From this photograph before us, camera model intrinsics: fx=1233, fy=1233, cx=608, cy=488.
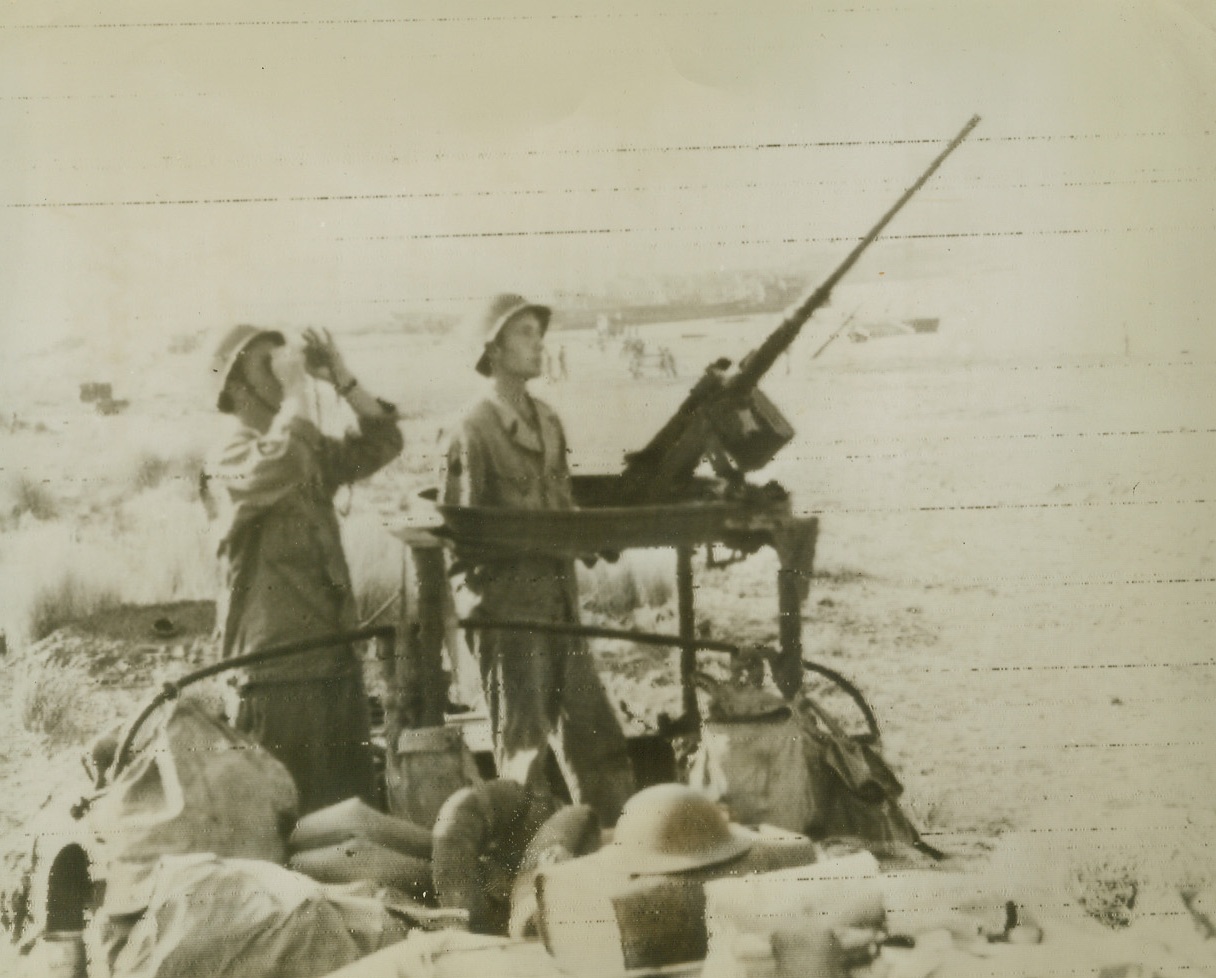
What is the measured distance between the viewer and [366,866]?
7.04 ft

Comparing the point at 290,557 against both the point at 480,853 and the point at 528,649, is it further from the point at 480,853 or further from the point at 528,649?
the point at 480,853

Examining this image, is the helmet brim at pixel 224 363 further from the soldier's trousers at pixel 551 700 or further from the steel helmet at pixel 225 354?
the soldier's trousers at pixel 551 700

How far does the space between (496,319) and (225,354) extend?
49 centimetres

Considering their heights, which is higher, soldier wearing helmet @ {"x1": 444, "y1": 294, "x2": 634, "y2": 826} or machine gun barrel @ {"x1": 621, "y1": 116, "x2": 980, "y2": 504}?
machine gun barrel @ {"x1": 621, "y1": 116, "x2": 980, "y2": 504}

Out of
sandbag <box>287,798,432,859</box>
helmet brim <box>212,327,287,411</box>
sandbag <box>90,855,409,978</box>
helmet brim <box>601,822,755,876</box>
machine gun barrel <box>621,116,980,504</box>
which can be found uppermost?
helmet brim <box>212,327,287,411</box>

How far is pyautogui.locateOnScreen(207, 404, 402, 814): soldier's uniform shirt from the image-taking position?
221cm

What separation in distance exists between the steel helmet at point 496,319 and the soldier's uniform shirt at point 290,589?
324mm

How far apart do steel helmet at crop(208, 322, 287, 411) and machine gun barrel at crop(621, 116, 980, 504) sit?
723mm

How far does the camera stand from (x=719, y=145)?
2.28 metres

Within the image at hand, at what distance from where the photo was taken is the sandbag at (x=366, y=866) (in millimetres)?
2143

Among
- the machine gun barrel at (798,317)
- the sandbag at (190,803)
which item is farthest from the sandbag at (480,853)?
the machine gun barrel at (798,317)

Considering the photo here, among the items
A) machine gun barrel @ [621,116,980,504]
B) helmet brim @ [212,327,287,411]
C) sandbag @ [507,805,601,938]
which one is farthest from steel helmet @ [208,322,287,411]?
sandbag @ [507,805,601,938]

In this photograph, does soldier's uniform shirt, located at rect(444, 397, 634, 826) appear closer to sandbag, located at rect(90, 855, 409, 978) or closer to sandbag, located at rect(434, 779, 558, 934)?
sandbag, located at rect(434, 779, 558, 934)

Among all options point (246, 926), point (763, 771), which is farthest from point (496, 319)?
point (246, 926)
